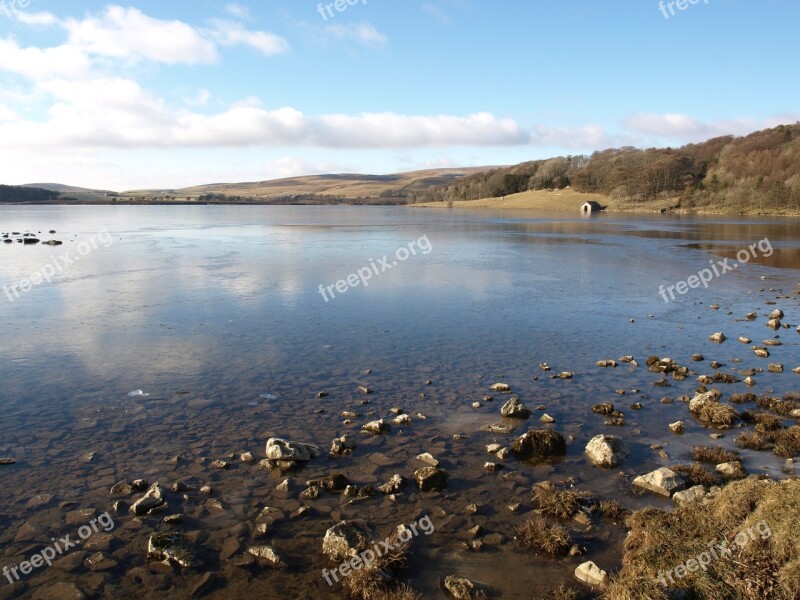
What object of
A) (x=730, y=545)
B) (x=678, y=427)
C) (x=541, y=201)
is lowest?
(x=678, y=427)

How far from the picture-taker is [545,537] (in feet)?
24.0

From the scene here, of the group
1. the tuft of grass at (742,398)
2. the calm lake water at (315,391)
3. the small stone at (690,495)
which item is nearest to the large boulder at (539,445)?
the calm lake water at (315,391)

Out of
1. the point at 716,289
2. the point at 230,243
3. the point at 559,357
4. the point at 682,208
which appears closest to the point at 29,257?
the point at 230,243

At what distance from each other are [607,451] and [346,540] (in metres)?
4.71

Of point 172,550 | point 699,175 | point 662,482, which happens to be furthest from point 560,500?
point 699,175

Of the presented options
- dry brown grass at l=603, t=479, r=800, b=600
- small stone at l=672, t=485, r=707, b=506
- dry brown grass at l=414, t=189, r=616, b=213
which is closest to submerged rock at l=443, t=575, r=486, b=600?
dry brown grass at l=603, t=479, r=800, b=600

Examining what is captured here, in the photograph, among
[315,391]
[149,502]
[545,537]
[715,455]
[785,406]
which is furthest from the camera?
[315,391]

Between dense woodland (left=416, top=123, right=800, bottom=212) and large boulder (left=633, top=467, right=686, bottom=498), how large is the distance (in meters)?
121

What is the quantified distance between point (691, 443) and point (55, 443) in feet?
36.1

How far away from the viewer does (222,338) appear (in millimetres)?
17188

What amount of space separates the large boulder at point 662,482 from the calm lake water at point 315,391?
283mm

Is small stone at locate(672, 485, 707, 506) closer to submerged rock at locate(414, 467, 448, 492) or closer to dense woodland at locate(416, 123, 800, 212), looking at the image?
submerged rock at locate(414, 467, 448, 492)

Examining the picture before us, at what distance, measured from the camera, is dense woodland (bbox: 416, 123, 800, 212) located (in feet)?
393

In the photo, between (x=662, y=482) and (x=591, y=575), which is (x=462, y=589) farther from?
(x=662, y=482)
